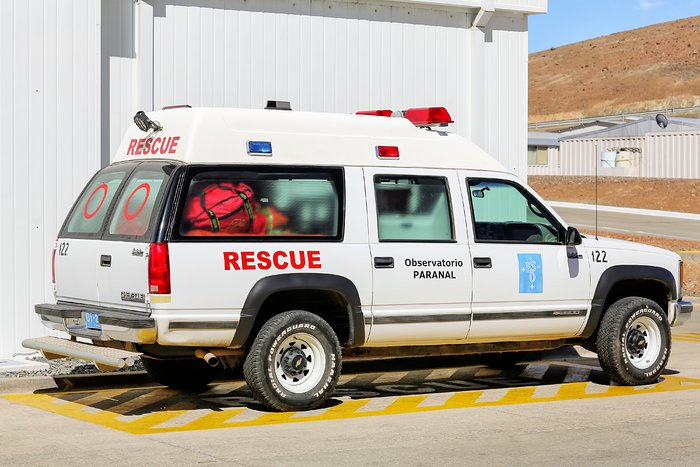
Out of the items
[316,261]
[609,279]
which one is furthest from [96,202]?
[609,279]

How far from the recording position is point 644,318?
37.5ft

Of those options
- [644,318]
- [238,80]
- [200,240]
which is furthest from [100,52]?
[644,318]

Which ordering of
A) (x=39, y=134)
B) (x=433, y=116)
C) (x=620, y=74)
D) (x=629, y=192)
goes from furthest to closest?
(x=620, y=74) → (x=629, y=192) → (x=39, y=134) → (x=433, y=116)

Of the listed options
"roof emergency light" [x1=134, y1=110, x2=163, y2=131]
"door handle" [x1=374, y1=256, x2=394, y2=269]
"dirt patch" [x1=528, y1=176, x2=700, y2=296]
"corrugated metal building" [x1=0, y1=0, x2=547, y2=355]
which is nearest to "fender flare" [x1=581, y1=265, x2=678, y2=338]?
"door handle" [x1=374, y1=256, x2=394, y2=269]

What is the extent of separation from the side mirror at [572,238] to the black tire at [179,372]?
3.33 meters

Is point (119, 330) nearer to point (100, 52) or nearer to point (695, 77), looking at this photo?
point (100, 52)

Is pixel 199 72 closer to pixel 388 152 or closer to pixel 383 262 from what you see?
pixel 388 152

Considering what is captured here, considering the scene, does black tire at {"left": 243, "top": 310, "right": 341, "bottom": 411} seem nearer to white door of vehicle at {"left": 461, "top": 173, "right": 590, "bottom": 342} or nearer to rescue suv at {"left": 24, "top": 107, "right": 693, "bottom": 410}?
rescue suv at {"left": 24, "top": 107, "right": 693, "bottom": 410}

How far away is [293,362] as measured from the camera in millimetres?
9750

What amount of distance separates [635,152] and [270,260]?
169ft

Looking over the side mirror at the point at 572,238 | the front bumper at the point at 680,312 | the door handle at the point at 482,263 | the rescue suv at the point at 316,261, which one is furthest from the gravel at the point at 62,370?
the front bumper at the point at 680,312

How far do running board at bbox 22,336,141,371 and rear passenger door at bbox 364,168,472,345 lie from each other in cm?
203

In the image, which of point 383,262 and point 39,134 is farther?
point 39,134

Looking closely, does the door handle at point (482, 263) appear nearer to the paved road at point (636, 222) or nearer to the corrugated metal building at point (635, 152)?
the paved road at point (636, 222)
